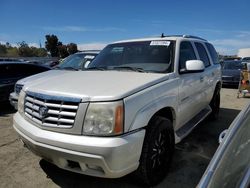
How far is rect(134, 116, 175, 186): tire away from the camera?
10.00ft

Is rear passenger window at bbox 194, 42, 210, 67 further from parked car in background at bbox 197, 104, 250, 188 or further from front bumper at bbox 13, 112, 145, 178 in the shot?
parked car in background at bbox 197, 104, 250, 188

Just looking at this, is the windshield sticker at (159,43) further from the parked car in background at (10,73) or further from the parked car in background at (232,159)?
the parked car in background at (10,73)

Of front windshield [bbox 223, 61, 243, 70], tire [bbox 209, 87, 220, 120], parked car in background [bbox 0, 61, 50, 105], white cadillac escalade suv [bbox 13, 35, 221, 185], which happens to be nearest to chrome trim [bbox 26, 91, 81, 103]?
white cadillac escalade suv [bbox 13, 35, 221, 185]

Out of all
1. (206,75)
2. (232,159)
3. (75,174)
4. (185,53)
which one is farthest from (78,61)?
(232,159)

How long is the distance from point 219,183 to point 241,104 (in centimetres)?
837

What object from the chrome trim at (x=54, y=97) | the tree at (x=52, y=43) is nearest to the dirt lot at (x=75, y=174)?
the chrome trim at (x=54, y=97)

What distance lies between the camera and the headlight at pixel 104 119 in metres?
2.70

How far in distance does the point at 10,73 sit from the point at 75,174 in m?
5.68

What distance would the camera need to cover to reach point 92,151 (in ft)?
8.66

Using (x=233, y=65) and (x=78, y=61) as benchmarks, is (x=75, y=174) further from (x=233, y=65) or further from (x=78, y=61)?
(x=233, y=65)

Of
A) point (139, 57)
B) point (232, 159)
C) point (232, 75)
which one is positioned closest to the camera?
point (232, 159)

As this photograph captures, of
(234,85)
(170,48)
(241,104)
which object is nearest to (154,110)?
(170,48)

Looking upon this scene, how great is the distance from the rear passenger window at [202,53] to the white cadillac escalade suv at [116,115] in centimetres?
118

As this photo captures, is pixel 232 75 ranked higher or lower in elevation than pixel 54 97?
lower
